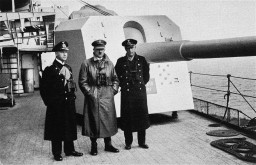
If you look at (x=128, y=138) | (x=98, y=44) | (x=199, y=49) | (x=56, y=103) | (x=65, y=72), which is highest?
(x=98, y=44)

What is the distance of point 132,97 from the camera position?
17.7 ft

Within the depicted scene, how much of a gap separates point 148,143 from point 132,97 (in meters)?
0.89

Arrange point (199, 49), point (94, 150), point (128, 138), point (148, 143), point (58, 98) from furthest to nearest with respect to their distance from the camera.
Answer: point (148, 143)
point (128, 138)
point (94, 150)
point (58, 98)
point (199, 49)

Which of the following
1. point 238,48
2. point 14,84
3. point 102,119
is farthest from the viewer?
point 14,84

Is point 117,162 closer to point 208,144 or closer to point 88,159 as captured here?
point 88,159

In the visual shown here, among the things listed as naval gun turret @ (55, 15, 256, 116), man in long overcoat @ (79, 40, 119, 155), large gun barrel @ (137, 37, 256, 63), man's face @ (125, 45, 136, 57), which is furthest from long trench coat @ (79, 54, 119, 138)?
naval gun turret @ (55, 15, 256, 116)

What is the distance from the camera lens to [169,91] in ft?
23.6

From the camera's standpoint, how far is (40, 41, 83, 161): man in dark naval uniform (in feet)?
16.1

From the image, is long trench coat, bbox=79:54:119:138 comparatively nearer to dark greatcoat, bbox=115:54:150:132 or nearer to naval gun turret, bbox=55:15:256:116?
dark greatcoat, bbox=115:54:150:132

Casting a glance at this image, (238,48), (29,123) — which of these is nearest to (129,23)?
(29,123)

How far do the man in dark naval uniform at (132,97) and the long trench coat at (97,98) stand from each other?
243 millimetres

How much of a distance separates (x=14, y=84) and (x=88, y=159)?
10637 millimetres

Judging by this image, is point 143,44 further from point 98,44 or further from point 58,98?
point 58,98

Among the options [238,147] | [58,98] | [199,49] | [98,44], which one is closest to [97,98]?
[58,98]
